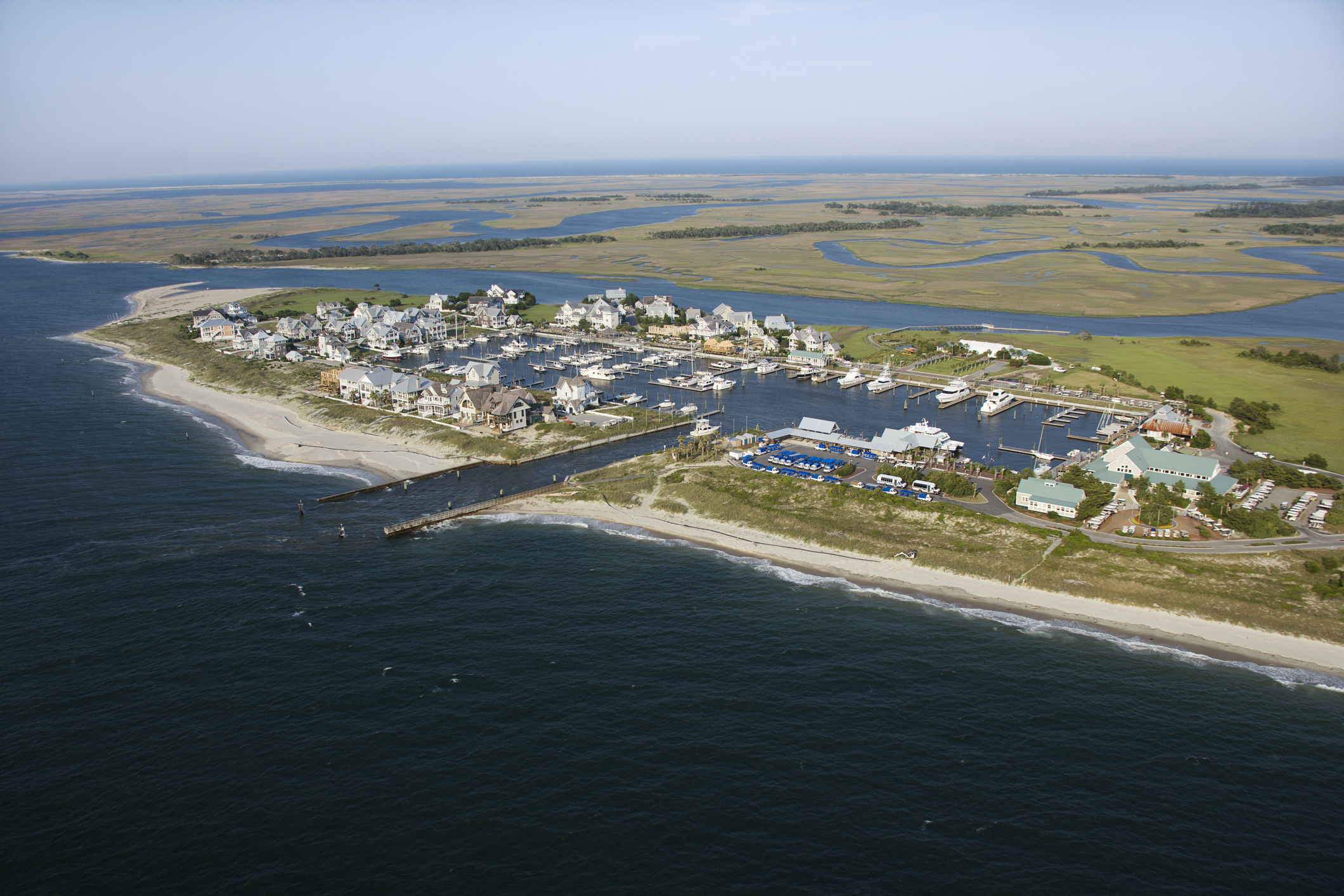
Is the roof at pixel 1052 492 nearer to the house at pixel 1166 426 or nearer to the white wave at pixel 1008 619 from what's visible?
the white wave at pixel 1008 619

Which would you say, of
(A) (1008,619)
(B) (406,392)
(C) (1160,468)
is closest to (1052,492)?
(C) (1160,468)

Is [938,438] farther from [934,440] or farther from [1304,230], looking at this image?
[1304,230]

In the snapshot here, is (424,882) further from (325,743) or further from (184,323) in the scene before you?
(184,323)

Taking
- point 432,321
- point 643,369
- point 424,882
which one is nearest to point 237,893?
point 424,882

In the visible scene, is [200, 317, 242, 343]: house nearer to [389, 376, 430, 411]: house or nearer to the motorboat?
[389, 376, 430, 411]: house

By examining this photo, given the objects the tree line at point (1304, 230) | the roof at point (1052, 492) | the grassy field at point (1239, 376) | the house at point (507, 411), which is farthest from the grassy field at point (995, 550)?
the tree line at point (1304, 230)

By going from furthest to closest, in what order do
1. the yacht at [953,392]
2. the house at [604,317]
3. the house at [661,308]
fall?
the house at [661,308]
the house at [604,317]
the yacht at [953,392]

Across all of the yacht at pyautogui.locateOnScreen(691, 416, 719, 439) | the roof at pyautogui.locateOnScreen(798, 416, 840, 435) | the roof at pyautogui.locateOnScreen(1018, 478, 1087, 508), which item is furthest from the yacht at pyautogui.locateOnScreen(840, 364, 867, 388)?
the roof at pyautogui.locateOnScreen(1018, 478, 1087, 508)
